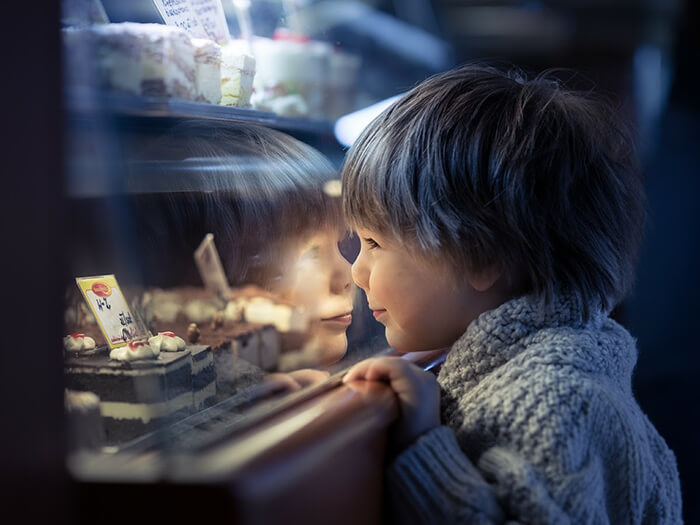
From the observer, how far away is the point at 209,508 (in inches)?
22.0

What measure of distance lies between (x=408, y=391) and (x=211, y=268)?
381 millimetres

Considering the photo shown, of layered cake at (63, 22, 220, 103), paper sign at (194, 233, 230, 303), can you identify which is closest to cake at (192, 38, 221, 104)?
layered cake at (63, 22, 220, 103)

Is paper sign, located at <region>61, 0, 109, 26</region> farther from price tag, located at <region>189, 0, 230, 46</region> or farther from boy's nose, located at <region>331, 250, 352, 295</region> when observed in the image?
boy's nose, located at <region>331, 250, 352, 295</region>

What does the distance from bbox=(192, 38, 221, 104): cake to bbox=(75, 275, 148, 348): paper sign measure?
1.00 feet

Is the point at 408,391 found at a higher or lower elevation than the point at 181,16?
lower

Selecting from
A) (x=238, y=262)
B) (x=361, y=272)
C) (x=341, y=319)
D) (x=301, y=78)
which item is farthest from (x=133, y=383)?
(x=301, y=78)

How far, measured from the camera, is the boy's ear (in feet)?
3.37

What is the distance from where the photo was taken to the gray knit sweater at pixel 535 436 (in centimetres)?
79

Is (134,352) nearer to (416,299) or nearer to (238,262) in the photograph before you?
(238,262)

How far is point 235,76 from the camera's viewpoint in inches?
45.6

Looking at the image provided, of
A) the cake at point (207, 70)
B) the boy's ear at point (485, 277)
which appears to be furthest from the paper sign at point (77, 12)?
the boy's ear at point (485, 277)

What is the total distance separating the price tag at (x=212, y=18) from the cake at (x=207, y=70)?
0.06 meters

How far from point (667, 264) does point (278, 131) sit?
292 cm

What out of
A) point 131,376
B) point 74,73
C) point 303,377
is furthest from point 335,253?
point 74,73
